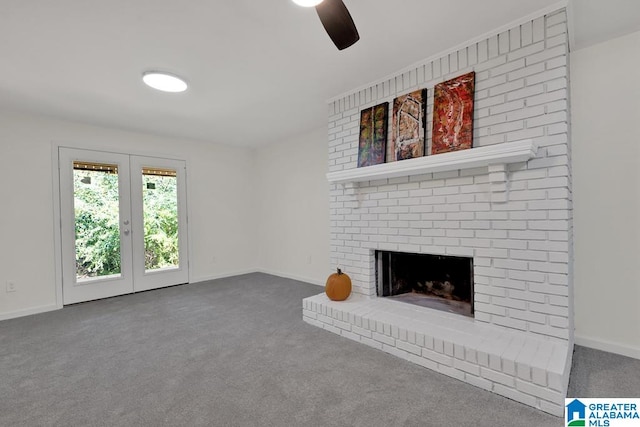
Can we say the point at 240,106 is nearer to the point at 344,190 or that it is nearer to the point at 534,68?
the point at 344,190

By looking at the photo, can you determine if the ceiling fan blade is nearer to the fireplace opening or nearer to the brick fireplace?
the brick fireplace

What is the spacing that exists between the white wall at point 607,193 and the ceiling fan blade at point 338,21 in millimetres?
2022

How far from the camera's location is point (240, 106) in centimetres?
346

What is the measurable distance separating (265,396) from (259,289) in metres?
2.55

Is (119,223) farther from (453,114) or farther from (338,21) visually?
(453,114)

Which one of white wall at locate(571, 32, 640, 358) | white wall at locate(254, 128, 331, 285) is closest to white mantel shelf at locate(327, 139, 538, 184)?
white wall at locate(571, 32, 640, 358)

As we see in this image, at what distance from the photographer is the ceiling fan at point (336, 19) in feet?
4.50

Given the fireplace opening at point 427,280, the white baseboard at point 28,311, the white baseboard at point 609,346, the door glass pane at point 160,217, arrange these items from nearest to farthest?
the white baseboard at point 609,346 → the fireplace opening at point 427,280 → the white baseboard at point 28,311 → the door glass pane at point 160,217

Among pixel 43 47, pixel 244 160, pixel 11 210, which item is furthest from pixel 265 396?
pixel 244 160

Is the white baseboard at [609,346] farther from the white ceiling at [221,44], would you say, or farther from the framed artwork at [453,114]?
the white ceiling at [221,44]

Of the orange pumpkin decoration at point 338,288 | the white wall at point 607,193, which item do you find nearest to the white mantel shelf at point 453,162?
the white wall at point 607,193

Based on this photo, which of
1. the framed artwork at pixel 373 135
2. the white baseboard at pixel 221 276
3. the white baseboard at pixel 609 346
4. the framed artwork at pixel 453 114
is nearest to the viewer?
the white baseboard at pixel 609 346

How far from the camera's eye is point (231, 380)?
1977 millimetres

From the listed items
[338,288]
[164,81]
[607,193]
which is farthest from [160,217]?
[607,193]
